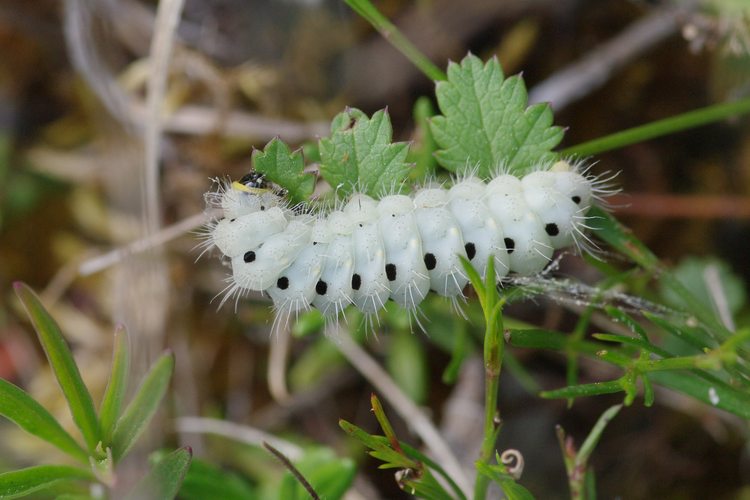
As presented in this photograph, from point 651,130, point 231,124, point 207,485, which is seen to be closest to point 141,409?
point 207,485

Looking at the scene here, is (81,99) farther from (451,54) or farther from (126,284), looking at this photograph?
(451,54)

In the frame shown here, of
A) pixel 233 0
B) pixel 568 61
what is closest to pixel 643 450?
pixel 568 61

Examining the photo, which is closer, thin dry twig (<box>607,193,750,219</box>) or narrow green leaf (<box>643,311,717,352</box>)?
narrow green leaf (<box>643,311,717,352</box>)

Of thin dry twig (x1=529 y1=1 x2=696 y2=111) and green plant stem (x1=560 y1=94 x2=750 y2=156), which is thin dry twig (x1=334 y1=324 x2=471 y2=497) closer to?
green plant stem (x1=560 y1=94 x2=750 y2=156)

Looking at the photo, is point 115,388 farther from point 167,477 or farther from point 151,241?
point 151,241

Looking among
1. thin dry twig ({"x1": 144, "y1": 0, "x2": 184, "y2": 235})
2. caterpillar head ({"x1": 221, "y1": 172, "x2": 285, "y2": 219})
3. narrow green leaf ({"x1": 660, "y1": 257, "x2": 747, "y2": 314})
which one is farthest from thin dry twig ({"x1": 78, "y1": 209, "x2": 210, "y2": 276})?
narrow green leaf ({"x1": 660, "y1": 257, "x2": 747, "y2": 314})

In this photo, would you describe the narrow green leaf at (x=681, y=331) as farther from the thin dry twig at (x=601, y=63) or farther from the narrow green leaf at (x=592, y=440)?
the thin dry twig at (x=601, y=63)

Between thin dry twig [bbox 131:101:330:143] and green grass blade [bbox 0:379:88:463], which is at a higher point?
thin dry twig [bbox 131:101:330:143]
